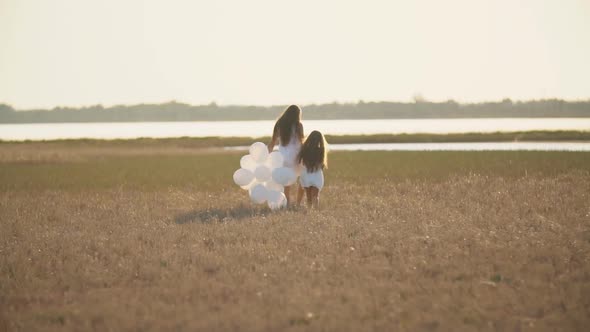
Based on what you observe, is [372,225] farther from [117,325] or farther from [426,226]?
[117,325]

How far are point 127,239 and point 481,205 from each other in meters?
7.26

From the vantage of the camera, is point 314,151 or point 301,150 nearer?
point 314,151

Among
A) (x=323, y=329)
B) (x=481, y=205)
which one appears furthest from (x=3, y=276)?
(x=481, y=205)

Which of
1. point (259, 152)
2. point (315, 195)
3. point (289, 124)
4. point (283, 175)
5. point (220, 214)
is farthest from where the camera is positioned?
point (315, 195)

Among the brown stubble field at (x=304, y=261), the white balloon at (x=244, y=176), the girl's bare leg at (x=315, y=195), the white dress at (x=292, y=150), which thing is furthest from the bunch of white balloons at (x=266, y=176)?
the girl's bare leg at (x=315, y=195)

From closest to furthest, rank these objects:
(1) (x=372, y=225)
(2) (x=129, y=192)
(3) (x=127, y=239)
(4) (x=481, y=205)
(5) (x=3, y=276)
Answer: (5) (x=3, y=276) → (3) (x=127, y=239) → (1) (x=372, y=225) → (4) (x=481, y=205) → (2) (x=129, y=192)

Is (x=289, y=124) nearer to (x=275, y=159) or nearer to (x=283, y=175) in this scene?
(x=275, y=159)

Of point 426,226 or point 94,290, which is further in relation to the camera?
point 426,226

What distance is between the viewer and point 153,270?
8312 mm

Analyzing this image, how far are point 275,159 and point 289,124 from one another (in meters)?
0.80

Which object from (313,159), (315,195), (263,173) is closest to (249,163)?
(263,173)

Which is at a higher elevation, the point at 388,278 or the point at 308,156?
the point at 308,156

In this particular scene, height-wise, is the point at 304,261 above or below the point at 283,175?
below

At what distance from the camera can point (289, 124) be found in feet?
46.2
